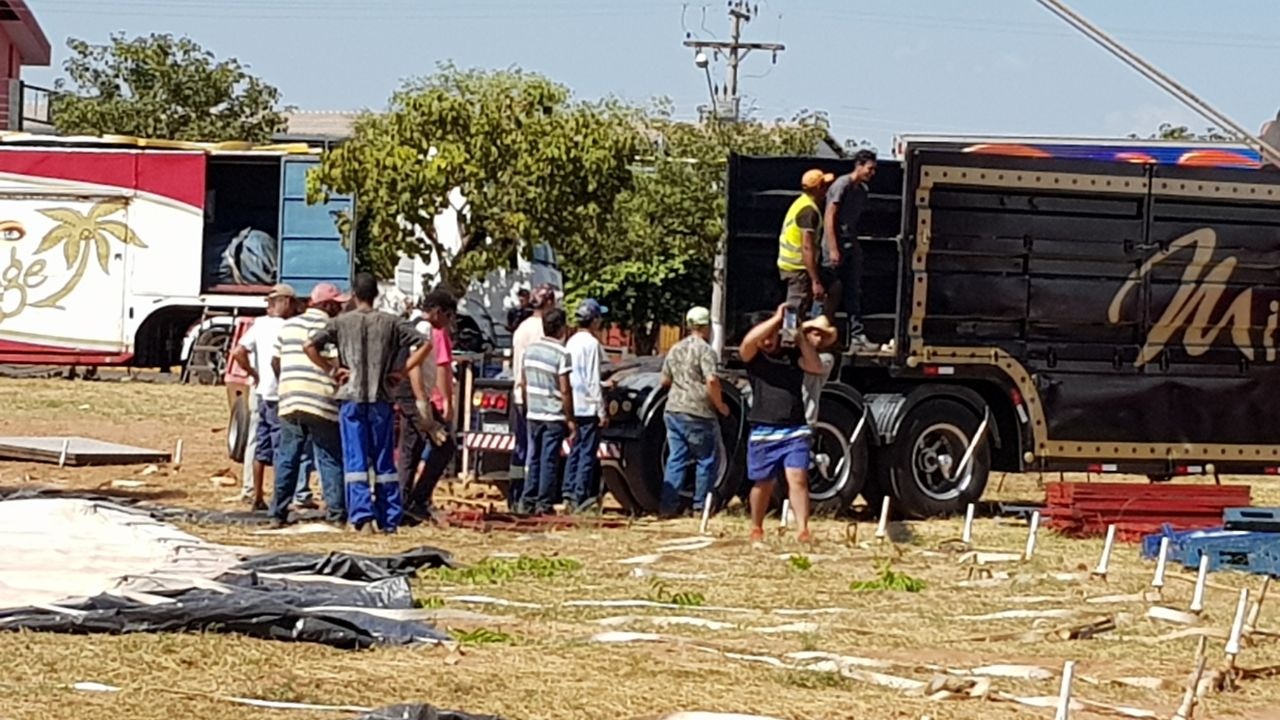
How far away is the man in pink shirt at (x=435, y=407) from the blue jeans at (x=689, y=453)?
155 centimetres

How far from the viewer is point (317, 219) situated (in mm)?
30016

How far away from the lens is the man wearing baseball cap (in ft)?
50.4

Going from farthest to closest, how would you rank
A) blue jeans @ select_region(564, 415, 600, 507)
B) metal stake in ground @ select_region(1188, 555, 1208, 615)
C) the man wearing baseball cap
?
blue jeans @ select_region(564, 415, 600, 507) → the man wearing baseball cap → metal stake in ground @ select_region(1188, 555, 1208, 615)

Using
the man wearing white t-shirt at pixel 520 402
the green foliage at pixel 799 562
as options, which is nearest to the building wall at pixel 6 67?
the man wearing white t-shirt at pixel 520 402

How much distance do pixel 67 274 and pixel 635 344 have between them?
1562 cm

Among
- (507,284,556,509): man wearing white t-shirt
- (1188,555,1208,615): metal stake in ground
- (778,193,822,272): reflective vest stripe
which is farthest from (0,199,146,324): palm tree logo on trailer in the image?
(1188,555,1208,615): metal stake in ground

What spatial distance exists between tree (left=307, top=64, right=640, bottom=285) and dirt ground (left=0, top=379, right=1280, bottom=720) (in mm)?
18843

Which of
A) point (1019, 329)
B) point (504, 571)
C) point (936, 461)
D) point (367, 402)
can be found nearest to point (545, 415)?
point (367, 402)

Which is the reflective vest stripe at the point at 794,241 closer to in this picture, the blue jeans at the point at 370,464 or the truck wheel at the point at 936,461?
the truck wheel at the point at 936,461

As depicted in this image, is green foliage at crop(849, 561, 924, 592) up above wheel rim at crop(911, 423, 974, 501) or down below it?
below

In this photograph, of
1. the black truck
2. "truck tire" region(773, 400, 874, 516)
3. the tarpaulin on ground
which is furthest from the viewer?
the black truck

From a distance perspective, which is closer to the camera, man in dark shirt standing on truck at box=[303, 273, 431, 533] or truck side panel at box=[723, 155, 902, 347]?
man in dark shirt standing on truck at box=[303, 273, 431, 533]

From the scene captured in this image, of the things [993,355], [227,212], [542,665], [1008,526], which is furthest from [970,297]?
[227,212]

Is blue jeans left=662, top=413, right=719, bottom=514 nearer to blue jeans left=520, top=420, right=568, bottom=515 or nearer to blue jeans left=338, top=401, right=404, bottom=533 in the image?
blue jeans left=520, top=420, right=568, bottom=515
